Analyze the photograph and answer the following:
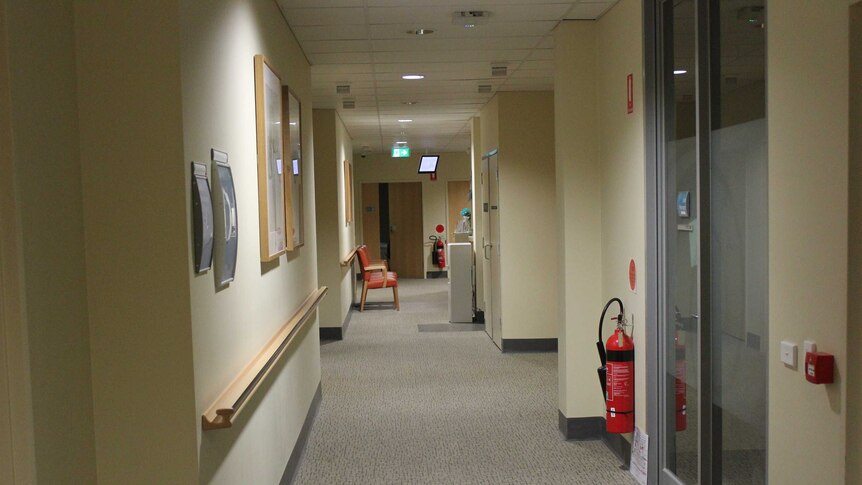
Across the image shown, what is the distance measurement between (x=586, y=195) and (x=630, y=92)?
905 mm

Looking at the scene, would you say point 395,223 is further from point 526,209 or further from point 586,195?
point 586,195

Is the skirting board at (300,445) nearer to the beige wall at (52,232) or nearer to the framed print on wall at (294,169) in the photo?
the framed print on wall at (294,169)

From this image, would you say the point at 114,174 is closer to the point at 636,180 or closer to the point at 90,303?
the point at 90,303

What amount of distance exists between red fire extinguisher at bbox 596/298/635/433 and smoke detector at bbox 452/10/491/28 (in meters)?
2.14

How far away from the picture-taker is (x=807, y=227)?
2531mm

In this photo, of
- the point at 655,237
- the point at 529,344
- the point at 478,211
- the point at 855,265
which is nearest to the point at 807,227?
the point at 855,265

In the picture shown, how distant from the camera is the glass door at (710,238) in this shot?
3018 millimetres

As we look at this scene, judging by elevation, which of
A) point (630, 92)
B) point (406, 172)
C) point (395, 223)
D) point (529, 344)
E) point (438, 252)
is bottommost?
point (529, 344)

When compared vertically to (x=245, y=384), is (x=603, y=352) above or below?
below

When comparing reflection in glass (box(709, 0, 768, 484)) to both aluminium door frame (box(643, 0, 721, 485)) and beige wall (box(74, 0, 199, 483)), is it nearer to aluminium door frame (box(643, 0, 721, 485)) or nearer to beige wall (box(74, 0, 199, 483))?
aluminium door frame (box(643, 0, 721, 485))

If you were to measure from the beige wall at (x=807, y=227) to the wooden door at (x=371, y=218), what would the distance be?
15502mm

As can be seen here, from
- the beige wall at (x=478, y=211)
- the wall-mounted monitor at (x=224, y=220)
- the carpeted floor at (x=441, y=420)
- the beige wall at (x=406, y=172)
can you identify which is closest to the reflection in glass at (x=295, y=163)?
the carpeted floor at (x=441, y=420)

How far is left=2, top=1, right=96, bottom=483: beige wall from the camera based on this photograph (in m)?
1.89

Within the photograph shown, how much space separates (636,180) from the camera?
4.36m
